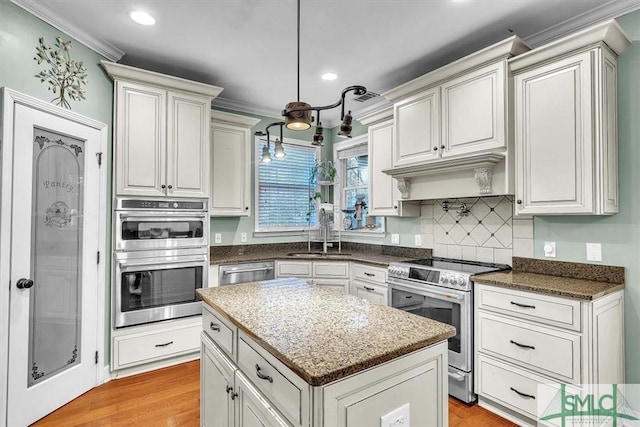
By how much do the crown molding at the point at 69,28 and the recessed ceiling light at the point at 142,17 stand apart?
1.60 feet

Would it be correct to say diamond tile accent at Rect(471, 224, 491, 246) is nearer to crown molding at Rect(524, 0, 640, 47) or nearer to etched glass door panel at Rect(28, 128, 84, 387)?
crown molding at Rect(524, 0, 640, 47)

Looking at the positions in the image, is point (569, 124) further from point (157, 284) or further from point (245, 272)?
point (157, 284)

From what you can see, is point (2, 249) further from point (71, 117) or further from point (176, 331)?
point (176, 331)

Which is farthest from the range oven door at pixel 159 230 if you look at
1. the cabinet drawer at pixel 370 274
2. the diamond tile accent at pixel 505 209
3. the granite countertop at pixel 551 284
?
the diamond tile accent at pixel 505 209

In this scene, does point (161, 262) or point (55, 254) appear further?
point (161, 262)

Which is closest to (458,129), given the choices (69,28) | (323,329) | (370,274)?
(370,274)

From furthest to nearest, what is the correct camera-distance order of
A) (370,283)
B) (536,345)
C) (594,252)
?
(370,283) → (594,252) → (536,345)

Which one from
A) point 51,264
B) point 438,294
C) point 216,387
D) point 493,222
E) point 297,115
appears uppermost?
point 297,115

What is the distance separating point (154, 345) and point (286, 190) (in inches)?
94.4

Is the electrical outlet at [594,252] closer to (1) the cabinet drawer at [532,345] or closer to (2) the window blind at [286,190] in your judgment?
(1) the cabinet drawer at [532,345]

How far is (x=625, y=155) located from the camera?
2.21m

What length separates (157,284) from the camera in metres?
3.03

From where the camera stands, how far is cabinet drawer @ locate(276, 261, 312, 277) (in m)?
3.75

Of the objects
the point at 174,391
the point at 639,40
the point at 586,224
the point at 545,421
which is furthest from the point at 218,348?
the point at 639,40
